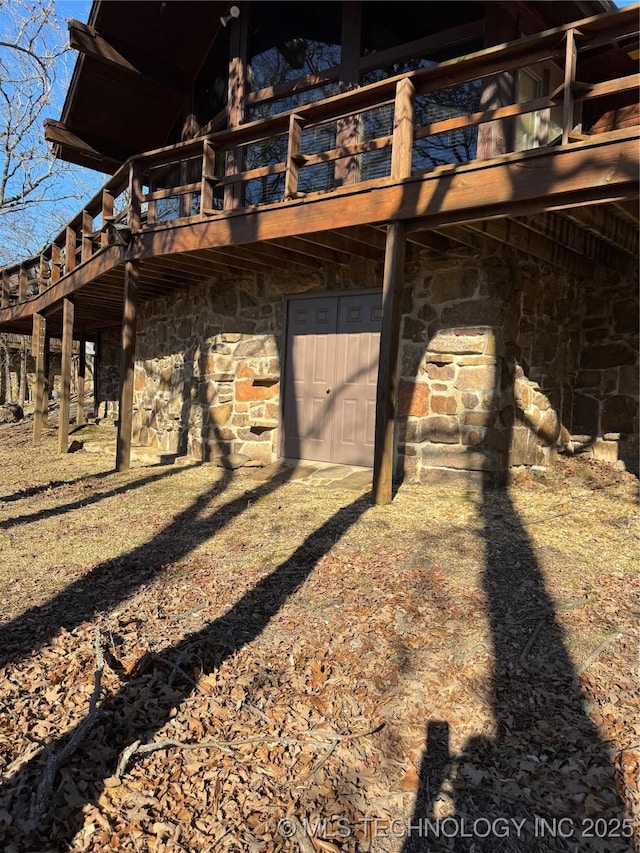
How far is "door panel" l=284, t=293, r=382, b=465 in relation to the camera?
23.3ft

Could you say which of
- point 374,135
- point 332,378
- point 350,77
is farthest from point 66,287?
point 374,135

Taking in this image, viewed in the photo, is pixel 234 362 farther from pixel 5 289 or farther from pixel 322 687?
pixel 5 289

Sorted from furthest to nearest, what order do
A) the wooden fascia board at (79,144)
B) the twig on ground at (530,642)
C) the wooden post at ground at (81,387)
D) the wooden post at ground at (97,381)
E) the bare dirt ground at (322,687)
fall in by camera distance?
the wooden post at ground at (97,381), the wooden post at ground at (81,387), the wooden fascia board at (79,144), the twig on ground at (530,642), the bare dirt ground at (322,687)

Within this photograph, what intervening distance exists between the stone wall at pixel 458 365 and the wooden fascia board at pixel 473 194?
1.36 m

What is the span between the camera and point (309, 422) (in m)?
7.62

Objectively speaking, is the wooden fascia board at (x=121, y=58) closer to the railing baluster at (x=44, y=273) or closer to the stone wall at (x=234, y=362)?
the stone wall at (x=234, y=362)

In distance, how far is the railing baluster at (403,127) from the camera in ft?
16.7

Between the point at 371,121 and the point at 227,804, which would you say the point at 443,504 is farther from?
the point at 371,121

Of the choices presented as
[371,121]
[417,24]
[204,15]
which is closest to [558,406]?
[371,121]

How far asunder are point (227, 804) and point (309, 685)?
0.73 metres

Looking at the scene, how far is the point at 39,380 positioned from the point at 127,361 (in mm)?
5709

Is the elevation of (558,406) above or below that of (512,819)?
above

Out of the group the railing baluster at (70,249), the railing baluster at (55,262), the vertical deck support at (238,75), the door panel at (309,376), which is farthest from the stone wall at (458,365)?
the railing baluster at (55,262)

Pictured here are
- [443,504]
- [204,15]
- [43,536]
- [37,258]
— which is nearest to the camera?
[43,536]
